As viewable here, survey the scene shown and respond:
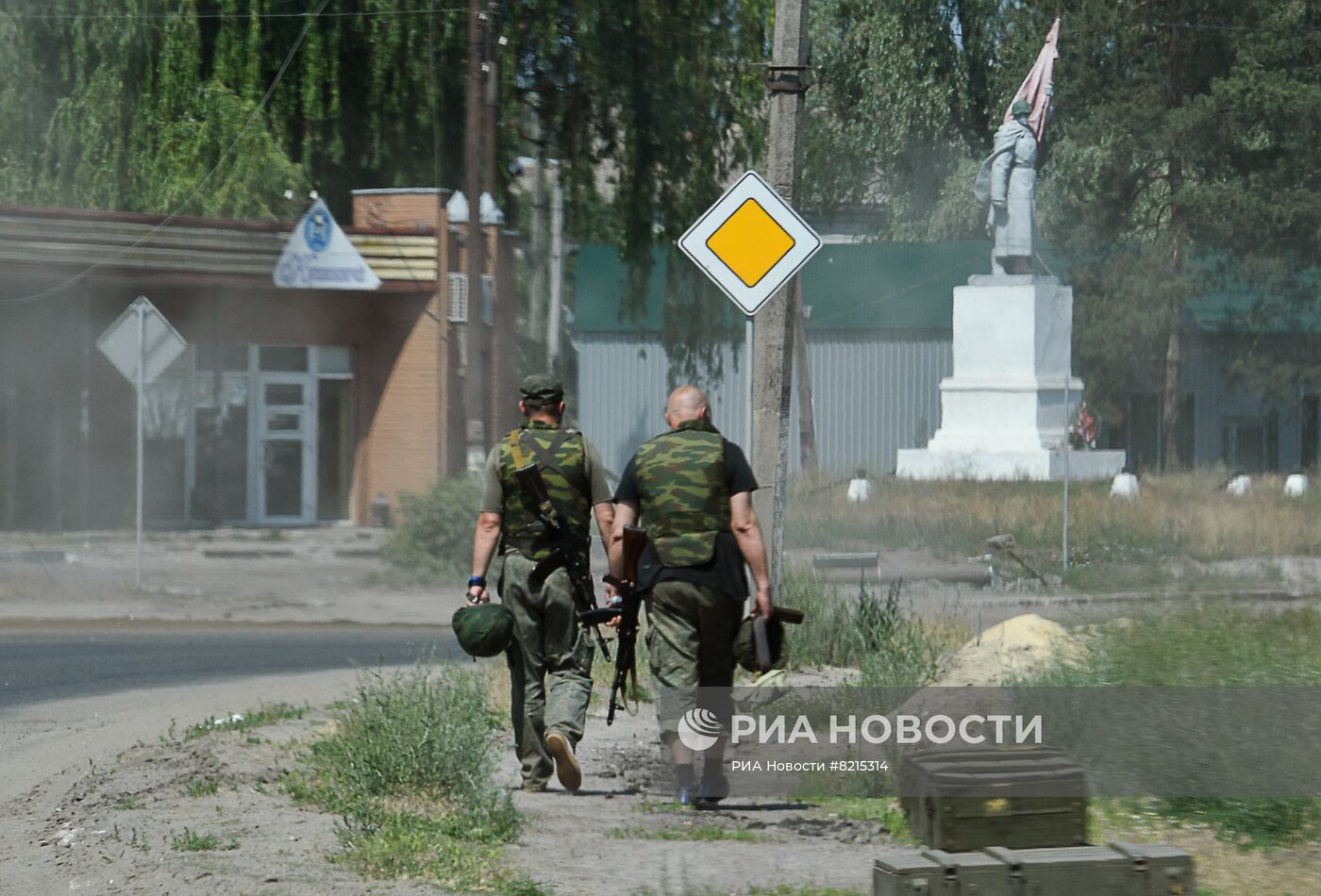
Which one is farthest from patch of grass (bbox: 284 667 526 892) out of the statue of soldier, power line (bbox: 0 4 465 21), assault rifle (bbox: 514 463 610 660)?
the statue of soldier

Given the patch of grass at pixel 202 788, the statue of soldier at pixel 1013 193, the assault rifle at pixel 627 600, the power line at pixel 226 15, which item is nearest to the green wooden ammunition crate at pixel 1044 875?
the assault rifle at pixel 627 600

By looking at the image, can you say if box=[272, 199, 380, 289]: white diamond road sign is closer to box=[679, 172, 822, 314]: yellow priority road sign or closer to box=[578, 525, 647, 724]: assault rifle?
box=[679, 172, 822, 314]: yellow priority road sign

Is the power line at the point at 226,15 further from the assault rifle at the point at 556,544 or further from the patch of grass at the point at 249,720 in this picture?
the assault rifle at the point at 556,544

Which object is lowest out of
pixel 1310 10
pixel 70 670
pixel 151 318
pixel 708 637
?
pixel 70 670

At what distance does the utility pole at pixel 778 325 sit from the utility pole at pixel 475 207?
11.7 m

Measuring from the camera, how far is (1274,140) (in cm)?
3828

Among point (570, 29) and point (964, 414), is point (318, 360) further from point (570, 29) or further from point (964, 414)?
point (964, 414)

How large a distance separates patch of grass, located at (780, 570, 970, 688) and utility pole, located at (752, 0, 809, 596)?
594 millimetres

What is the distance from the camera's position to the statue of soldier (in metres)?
29.9

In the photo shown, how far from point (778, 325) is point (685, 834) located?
4716mm

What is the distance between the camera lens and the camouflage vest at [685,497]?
777 cm

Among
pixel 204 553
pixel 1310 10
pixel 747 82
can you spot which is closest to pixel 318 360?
pixel 204 553

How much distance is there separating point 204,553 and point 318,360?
5.55 meters

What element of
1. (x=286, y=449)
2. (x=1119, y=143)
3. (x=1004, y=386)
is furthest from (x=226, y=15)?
(x=1119, y=143)
